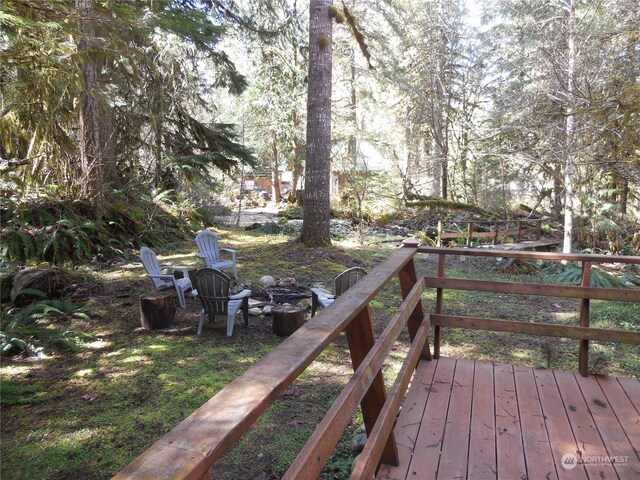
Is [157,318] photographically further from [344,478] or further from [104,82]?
[104,82]

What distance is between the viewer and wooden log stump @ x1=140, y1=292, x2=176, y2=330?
4.91 meters

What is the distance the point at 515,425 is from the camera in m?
2.42

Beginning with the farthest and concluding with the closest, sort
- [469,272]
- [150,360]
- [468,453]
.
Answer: [469,272], [150,360], [468,453]

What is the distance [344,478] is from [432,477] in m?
0.76

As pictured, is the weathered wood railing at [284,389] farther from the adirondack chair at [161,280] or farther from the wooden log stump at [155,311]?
the adirondack chair at [161,280]

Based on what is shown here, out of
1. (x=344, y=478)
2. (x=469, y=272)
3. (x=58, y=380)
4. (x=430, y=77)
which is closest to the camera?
(x=344, y=478)

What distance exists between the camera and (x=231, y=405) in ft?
2.90

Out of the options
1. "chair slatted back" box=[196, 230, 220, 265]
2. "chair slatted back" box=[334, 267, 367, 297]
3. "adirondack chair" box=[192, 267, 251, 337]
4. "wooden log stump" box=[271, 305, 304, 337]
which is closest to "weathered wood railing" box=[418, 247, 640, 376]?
"wooden log stump" box=[271, 305, 304, 337]

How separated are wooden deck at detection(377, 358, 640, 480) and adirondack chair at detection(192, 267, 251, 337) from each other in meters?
2.44

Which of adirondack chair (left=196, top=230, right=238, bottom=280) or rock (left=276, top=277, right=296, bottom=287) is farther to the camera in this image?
adirondack chair (left=196, top=230, right=238, bottom=280)

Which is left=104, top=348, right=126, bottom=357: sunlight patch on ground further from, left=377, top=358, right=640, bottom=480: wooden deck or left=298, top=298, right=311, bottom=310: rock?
left=377, top=358, right=640, bottom=480: wooden deck

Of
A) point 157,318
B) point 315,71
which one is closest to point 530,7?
point 315,71

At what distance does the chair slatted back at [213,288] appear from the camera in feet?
15.5

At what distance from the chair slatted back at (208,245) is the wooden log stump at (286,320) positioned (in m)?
2.55
